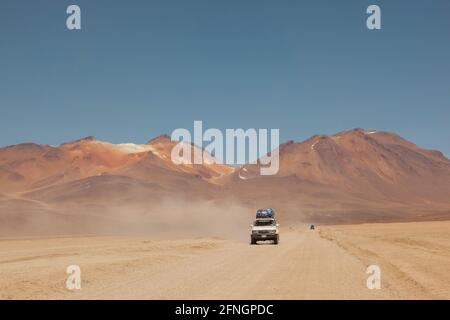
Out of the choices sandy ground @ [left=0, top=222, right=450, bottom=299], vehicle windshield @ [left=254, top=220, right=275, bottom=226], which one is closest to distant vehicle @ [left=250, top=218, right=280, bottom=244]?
vehicle windshield @ [left=254, top=220, right=275, bottom=226]

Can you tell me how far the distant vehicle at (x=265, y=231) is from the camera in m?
45.9

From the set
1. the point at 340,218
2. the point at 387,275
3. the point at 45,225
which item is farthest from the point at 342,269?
the point at 340,218

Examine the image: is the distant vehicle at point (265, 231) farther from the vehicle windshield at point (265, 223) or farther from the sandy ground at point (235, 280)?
the sandy ground at point (235, 280)

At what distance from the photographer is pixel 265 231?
46.1 m

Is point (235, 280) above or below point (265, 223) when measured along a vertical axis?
below

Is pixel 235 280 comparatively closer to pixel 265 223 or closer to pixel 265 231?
pixel 265 231

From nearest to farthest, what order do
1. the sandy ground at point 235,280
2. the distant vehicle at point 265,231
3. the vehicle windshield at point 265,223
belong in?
1. the sandy ground at point 235,280
2. the distant vehicle at point 265,231
3. the vehicle windshield at point 265,223

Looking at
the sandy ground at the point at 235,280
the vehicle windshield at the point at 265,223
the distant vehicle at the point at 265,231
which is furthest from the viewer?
the vehicle windshield at the point at 265,223

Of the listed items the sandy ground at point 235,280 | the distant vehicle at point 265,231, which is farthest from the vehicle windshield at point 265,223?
the sandy ground at point 235,280

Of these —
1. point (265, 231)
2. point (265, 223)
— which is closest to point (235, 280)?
point (265, 231)

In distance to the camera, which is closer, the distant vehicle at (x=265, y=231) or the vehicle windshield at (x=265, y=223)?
the distant vehicle at (x=265, y=231)
